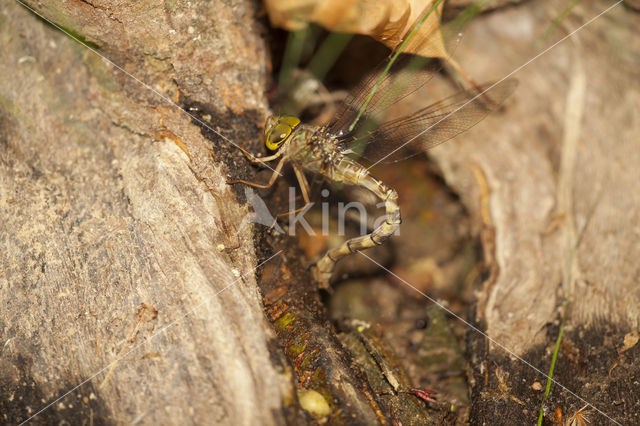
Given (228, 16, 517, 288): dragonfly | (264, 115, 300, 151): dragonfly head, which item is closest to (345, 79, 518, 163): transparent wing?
(228, 16, 517, 288): dragonfly

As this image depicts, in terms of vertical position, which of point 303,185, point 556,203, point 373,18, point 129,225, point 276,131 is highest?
point 373,18

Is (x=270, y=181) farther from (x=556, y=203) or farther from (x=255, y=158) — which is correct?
(x=556, y=203)

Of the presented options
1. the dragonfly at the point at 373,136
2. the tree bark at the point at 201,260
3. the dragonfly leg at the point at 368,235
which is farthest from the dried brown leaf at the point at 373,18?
the dragonfly leg at the point at 368,235

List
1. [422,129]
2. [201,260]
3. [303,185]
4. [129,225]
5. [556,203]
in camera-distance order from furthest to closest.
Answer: [556,203] → [422,129] → [303,185] → [129,225] → [201,260]

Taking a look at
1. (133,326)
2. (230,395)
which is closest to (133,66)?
(133,326)

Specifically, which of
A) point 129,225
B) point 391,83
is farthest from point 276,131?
point 129,225

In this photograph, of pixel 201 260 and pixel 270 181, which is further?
pixel 270 181

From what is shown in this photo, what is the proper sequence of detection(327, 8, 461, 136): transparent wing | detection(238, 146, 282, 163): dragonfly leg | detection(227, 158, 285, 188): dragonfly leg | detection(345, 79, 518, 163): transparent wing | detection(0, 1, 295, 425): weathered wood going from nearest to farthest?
1. detection(0, 1, 295, 425): weathered wood
2. detection(227, 158, 285, 188): dragonfly leg
3. detection(238, 146, 282, 163): dragonfly leg
4. detection(327, 8, 461, 136): transparent wing
5. detection(345, 79, 518, 163): transparent wing

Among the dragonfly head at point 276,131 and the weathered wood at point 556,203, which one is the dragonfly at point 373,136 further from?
the weathered wood at point 556,203

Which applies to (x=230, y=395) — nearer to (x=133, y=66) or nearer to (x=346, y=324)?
(x=346, y=324)

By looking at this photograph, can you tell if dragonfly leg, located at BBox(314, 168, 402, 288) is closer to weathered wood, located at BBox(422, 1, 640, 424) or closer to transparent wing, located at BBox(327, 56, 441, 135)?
transparent wing, located at BBox(327, 56, 441, 135)
